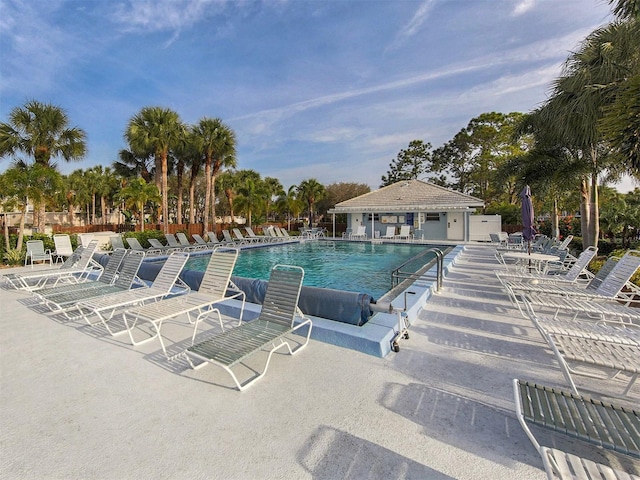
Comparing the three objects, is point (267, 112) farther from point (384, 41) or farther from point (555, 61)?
point (555, 61)

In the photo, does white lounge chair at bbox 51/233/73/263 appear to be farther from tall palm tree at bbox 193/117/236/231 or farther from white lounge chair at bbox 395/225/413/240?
white lounge chair at bbox 395/225/413/240

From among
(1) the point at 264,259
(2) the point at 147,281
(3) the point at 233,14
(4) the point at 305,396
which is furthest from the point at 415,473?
(3) the point at 233,14

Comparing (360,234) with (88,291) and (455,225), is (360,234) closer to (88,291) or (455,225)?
(455,225)

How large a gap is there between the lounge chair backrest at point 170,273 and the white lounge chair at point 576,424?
211 inches

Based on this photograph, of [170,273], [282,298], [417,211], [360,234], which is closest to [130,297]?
[170,273]

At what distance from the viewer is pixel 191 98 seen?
19953 millimetres

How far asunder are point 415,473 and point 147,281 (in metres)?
7.89

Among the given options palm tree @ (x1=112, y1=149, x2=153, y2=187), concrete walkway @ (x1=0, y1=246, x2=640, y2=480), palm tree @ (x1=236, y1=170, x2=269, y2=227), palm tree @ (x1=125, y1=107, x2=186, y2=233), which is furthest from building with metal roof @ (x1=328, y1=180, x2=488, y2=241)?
concrete walkway @ (x1=0, y1=246, x2=640, y2=480)

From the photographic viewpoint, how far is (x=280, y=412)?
2.77 metres

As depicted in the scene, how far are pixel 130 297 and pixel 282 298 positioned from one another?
2.83 meters

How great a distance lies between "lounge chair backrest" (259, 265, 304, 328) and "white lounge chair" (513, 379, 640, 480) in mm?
2575

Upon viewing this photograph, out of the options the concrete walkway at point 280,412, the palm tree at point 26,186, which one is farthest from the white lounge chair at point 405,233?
the palm tree at point 26,186

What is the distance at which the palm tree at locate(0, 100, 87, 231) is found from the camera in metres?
15.1

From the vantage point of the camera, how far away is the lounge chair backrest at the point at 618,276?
4684 millimetres
